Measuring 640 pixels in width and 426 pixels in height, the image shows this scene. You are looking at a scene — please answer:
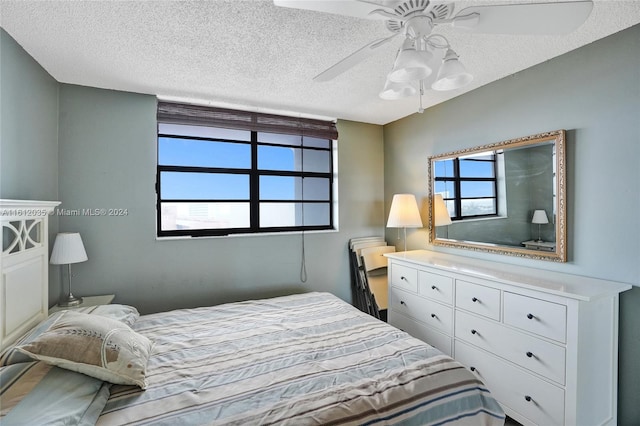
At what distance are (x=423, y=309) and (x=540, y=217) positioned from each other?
3.73 feet

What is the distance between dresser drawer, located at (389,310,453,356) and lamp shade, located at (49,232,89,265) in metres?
2.67

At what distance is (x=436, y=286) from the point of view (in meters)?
2.48

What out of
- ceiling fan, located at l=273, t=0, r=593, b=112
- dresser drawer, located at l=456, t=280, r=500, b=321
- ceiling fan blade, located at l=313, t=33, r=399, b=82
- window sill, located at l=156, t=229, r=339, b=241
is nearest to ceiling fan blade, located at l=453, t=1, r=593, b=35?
ceiling fan, located at l=273, t=0, r=593, b=112

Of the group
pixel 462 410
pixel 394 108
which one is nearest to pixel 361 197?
pixel 394 108

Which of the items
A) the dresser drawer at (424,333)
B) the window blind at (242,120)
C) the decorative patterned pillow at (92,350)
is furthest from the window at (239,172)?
the decorative patterned pillow at (92,350)

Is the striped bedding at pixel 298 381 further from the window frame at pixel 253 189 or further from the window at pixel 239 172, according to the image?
the window at pixel 239 172

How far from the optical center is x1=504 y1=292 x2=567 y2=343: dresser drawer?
170 centimetres

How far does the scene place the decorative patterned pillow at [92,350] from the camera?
4.08ft

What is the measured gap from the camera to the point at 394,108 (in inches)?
122

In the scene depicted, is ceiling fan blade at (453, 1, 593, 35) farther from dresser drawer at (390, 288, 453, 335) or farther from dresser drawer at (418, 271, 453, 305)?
dresser drawer at (390, 288, 453, 335)

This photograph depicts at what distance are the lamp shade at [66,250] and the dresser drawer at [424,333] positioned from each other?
267 centimetres

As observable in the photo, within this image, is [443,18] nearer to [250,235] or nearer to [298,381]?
[298,381]

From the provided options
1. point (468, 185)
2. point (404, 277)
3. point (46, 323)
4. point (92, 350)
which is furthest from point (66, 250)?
point (468, 185)

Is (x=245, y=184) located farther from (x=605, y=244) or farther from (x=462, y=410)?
(x=605, y=244)
